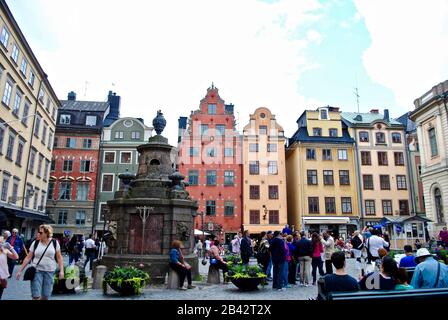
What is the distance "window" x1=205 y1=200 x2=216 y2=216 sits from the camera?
4306cm

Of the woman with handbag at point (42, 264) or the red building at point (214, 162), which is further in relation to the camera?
the red building at point (214, 162)

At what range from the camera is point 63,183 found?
45969 millimetres

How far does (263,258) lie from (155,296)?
5.82 meters

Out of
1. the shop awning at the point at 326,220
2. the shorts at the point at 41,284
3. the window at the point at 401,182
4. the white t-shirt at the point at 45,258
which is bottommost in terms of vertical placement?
the shorts at the point at 41,284

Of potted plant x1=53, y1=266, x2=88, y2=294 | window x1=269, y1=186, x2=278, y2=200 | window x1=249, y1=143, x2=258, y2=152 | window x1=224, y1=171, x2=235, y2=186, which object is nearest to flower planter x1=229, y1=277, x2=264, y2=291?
potted plant x1=53, y1=266, x2=88, y2=294

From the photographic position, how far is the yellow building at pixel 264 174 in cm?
4291

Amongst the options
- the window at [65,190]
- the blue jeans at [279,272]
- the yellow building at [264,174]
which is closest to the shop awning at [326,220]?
the yellow building at [264,174]

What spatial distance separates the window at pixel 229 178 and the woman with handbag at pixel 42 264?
37226mm

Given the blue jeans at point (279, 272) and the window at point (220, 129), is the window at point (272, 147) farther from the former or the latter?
the blue jeans at point (279, 272)

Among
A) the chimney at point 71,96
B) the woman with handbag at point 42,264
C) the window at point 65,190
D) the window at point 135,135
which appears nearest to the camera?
the woman with handbag at point 42,264

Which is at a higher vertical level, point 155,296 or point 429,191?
point 429,191
